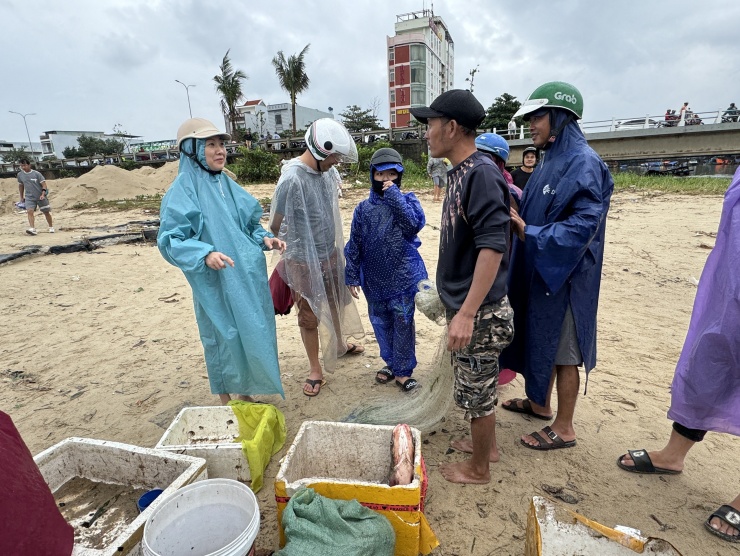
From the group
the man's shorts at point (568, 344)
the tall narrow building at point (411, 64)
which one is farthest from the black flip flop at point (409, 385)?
the tall narrow building at point (411, 64)

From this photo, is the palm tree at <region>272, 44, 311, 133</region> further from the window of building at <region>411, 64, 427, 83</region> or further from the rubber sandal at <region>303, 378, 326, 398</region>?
the rubber sandal at <region>303, 378, 326, 398</region>

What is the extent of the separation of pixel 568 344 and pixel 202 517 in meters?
1.90

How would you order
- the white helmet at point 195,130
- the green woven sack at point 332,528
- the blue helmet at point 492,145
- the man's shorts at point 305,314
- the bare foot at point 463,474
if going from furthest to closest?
1. the man's shorts at point 305,314
2. the blue helmet at point 492,145
3. the white helmet at point 195,130
4. the bare foot at point 463,474
5. the green woven sack at point 332,528

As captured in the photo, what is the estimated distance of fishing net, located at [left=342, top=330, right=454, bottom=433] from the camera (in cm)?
241

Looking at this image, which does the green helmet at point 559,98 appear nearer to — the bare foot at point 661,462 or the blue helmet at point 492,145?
the blue helmet at point 492,145

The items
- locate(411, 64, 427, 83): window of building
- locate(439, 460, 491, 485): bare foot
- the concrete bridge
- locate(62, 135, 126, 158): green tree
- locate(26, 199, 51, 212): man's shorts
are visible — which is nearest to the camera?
locate(439, 460, 491, 485): bare foot

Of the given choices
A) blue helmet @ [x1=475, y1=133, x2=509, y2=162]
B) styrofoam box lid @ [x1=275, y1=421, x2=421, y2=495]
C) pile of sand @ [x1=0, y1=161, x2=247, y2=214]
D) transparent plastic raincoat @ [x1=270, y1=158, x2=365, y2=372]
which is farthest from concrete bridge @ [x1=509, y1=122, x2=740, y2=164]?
styrofoam box lid @ [x1=275, y1=421, x2=421, y2=495]

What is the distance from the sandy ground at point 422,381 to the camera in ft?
6.72

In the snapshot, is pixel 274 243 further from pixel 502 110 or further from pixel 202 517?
pixel 502 110

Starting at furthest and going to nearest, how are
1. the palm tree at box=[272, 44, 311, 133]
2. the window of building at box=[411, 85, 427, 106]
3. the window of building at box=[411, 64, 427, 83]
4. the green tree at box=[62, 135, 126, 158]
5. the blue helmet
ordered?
the window of building at box=[411, 85, 427, 106] < the window of building at box=[411, 64, 427, 83] < the green tree at box=[62, 135, 126, 158] < the palm tree at box=[272, 44, 311, 133] < the blue helmet

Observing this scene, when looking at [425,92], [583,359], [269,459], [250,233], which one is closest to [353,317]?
[250,233]

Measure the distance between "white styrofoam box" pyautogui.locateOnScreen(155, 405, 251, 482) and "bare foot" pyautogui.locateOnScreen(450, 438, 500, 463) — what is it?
1.20 meters

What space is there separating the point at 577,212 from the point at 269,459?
6.90 ft

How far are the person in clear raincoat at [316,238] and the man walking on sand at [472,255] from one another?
0.99 meters
